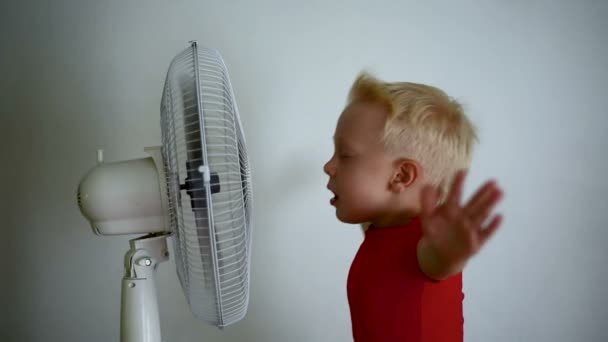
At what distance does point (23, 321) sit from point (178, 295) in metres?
0.29

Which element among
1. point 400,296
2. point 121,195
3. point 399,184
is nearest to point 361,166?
point 399,184

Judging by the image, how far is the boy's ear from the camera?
565 mm

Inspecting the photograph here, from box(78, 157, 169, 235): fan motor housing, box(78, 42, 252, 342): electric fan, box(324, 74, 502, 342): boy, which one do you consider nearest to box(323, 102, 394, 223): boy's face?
box(324, 74, 502, 342): boy

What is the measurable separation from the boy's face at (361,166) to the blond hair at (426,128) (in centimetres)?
2

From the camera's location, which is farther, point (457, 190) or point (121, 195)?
point (121, 195)

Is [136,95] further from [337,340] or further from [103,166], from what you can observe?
[337,340]

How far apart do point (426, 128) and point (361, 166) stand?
10 centimetres

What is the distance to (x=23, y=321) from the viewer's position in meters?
0.85

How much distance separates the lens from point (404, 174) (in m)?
0.58

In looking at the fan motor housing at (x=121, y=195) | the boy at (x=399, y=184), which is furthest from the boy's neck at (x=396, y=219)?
the fan motor housing at (x=121, y=195)

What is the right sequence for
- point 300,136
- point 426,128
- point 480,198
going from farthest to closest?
point 300,136, point 426,128, point 480,198

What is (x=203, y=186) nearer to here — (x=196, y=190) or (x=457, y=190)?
(x=196, y=190)

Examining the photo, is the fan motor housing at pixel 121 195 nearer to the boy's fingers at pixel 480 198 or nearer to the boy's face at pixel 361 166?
the boy's face at pixel 361 166

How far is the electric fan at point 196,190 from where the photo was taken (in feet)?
1.60
